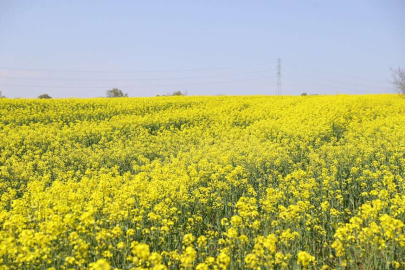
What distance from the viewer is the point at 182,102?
113 feet

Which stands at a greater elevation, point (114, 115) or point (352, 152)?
point (114, 115)

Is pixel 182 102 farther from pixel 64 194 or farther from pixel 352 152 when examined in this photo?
pixel 64 194

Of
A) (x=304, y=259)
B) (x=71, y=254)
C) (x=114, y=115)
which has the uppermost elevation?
(x=114, y=115)

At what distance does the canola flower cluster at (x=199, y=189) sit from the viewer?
5188mm

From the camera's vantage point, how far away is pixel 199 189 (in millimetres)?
9906

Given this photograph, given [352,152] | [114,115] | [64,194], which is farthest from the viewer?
[114,115]

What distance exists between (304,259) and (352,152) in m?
9.49

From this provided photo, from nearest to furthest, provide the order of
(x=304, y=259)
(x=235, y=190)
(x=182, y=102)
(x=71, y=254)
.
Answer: (x=304, y=259) < (x=71, y=254) < (x=235, y=190) < (x=182, y=102)

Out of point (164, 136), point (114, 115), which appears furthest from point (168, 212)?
point (114, 115)

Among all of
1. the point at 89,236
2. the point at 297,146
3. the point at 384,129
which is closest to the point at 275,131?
the point at 297,146

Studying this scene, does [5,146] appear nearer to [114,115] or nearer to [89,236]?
[114,115]

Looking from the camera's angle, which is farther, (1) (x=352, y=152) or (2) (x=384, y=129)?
(2) (x=384, y=129)

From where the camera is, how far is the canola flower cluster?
5188 mm

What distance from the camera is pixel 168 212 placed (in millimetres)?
7293
